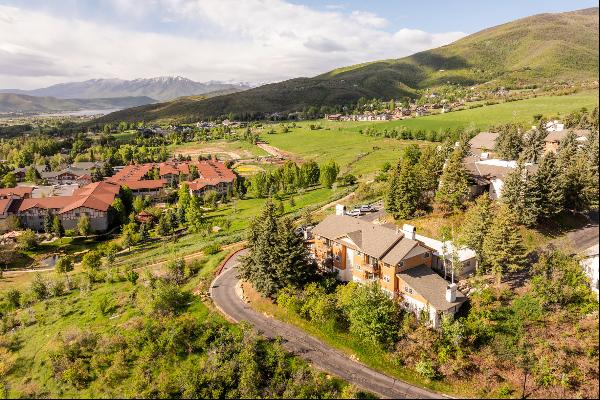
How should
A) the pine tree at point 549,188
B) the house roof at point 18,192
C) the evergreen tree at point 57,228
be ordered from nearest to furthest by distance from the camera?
the pine tree at point 549,188, the evergreen tree at point 57,228, the house roof at point 18,192

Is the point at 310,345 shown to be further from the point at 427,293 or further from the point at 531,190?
the point at 531,190

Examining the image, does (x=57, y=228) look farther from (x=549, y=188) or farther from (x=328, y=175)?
(x=549, y=188)

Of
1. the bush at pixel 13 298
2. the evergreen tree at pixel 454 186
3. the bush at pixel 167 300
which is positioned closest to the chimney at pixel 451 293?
the evergreen tree at pixel 454 186

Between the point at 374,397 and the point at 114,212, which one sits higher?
the point at 114,212

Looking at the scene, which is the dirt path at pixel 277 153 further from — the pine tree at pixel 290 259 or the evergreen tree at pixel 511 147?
the pine tree at pixel 290 259

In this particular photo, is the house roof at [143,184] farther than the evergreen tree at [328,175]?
Yes

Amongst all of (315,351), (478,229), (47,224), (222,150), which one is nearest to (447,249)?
(478,229)

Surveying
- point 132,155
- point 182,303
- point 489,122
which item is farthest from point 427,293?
point 132,155
